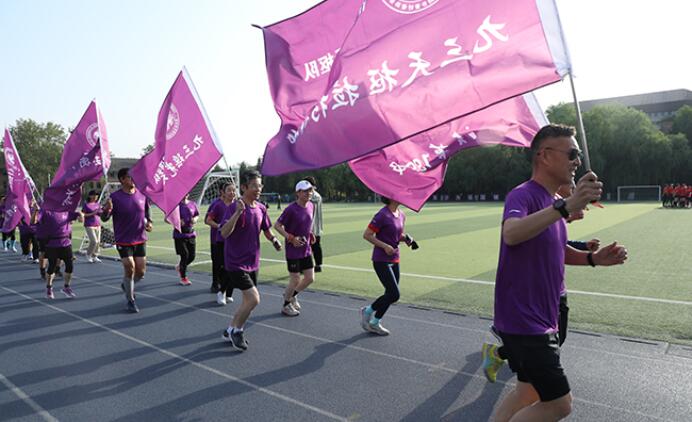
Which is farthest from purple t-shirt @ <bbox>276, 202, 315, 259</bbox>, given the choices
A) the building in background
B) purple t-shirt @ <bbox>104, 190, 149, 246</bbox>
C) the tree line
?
the building in background

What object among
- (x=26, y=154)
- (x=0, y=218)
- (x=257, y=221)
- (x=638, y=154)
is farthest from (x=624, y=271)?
(x=26, y=154)

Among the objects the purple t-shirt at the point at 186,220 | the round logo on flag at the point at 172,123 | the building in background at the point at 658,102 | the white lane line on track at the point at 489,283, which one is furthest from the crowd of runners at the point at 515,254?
the building in background at the point at 658,102

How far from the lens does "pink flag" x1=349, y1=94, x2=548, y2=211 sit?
4250 millimetres

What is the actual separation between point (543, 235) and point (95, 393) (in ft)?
13.5

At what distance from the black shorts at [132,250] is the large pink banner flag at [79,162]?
5.89 ft

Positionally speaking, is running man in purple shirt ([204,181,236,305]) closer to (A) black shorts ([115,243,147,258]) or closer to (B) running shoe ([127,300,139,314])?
(A) black shorts ([115,243,147,258])

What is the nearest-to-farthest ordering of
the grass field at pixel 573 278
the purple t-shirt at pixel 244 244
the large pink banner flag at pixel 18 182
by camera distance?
the purple t-shirt at pixel 244 244
the grass field at pixel 573 278
the large pink banner flag at pixel 18 182

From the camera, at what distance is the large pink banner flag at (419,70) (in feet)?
10.6

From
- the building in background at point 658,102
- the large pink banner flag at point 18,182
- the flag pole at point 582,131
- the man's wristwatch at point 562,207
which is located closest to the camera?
the man's wristwatch at point 562,207

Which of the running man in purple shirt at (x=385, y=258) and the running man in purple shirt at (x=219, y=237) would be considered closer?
the running man in purple shirt at (x=385, y=258)

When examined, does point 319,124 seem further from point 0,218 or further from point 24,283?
point 0,218

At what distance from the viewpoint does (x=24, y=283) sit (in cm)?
1070

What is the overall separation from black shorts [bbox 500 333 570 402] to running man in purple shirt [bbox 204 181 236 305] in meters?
5.87

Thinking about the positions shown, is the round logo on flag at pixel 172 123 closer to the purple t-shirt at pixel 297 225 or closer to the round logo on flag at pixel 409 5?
the purple t-shirt at pixel 297 225
